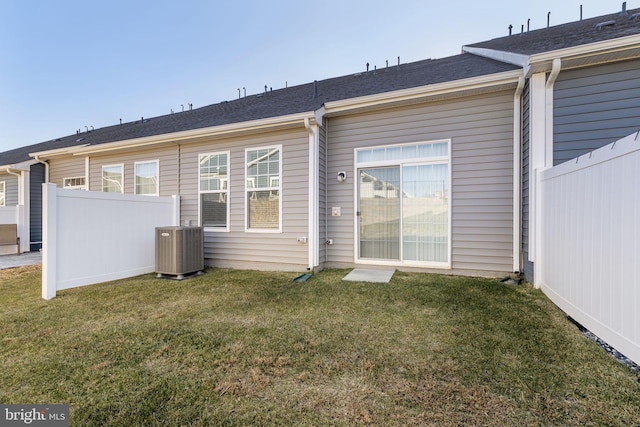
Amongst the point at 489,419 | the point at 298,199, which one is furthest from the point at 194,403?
the point at 298,199

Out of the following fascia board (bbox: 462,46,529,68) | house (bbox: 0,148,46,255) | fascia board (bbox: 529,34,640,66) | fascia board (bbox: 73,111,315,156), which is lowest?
house (bbox: 0,148,46,255)

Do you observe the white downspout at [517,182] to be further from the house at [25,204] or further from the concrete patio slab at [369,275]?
the house at [25,204]

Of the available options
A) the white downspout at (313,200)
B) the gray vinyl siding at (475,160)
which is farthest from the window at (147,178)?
the gray vinyl siding at (475,160)

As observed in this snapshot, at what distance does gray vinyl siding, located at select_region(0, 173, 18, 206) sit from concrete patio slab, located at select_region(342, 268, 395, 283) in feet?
A: 34.3

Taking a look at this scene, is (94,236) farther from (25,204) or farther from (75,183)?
(25,204)

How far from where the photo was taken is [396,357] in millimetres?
2061

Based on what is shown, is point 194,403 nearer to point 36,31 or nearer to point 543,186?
point 543,186

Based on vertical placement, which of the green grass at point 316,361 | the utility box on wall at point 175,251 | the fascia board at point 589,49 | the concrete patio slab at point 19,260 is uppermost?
the fascia board at point 589,49

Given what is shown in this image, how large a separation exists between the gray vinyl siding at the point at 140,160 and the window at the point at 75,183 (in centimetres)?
66

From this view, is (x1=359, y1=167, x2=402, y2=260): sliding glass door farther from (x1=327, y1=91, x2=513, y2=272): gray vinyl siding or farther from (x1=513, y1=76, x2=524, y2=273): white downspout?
(x1=513, y1=76, x2=524, y2=273): white downspout

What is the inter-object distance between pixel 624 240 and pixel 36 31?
640 inches

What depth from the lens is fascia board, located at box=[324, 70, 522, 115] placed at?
12.8 ft

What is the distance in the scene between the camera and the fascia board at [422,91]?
12.8ft

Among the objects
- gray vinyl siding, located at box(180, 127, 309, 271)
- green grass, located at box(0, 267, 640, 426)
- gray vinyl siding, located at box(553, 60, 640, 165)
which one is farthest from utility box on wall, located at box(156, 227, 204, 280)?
gray vinyl siding, located at box(553, 60, 640, 165)
